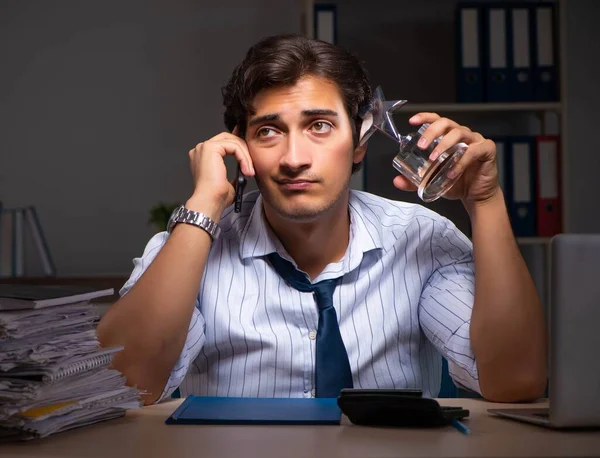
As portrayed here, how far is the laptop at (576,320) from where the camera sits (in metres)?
0.96

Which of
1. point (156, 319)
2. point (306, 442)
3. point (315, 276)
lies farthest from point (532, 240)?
point (306, 442)

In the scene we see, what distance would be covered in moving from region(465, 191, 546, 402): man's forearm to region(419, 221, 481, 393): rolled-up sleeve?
0.04 m

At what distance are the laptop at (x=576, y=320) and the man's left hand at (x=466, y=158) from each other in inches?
20.4

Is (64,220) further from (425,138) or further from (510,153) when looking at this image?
(425,138)

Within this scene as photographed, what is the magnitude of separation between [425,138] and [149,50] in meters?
2.18

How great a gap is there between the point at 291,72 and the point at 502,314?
68 centimetres

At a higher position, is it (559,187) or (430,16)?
(430,16)

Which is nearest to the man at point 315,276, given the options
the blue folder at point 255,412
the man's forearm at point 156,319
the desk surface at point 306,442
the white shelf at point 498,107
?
the man's forearm at point 156,319

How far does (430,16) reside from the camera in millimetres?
3254

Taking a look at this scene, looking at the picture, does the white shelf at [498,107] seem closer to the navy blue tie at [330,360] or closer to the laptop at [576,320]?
the navy blue tie at [330,360]

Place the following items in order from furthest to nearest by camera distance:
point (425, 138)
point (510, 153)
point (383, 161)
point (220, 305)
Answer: point (383, 161) < point (510, 153) < point (220, 305) < point (425, 138)

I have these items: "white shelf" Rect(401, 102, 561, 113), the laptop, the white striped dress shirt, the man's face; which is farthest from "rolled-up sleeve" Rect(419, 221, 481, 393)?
"white shelf" Rect(401, 102, 561, 113)

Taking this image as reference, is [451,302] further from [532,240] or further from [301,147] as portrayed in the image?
[532,240]

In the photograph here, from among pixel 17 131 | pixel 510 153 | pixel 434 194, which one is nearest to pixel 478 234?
pixel 434 194
